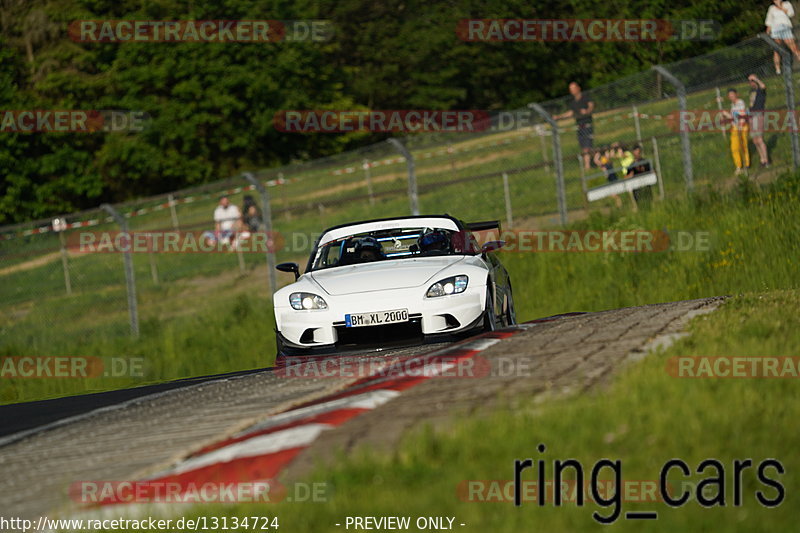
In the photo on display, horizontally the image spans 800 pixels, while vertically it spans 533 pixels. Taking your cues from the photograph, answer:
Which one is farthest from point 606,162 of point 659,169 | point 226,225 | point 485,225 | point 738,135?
point 226,225

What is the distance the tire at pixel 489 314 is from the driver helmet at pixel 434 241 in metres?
1.14

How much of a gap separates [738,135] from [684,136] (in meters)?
1.54

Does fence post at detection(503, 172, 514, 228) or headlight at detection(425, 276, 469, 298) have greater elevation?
fence post at detection(503, 172, 514, 228)

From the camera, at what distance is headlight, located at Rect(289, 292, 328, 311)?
36.2 feet

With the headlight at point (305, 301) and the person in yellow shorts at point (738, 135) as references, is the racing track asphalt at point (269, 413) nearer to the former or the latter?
the headlight at point (305, 301)

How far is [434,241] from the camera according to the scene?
12461 mm

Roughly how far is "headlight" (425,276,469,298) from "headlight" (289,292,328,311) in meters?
0.94

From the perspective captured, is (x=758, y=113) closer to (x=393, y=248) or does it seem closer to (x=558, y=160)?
(x=558, y=160)

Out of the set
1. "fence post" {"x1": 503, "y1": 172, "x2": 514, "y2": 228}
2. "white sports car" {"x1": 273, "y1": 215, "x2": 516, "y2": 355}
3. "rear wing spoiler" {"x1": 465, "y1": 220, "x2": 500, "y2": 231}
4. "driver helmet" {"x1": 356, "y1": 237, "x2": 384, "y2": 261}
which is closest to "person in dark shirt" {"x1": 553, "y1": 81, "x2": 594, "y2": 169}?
"fence post" {"x1": 503, "y1": 172, "x2": 514, "y2": 228}

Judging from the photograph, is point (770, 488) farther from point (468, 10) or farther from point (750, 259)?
point (468, 10)

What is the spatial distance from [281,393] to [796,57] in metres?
12.3

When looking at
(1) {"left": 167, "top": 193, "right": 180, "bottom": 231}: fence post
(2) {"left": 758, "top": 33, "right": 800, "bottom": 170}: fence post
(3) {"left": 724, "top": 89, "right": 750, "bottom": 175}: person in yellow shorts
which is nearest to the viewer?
(2) {"left": 758, "top": 33, "right": 800, "bottom": 170}: fence post

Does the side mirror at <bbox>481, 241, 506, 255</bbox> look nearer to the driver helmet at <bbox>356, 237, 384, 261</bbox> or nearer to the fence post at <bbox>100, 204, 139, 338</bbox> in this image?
the driver helmet at <bbox>356, 237, 384, 261</bbox>

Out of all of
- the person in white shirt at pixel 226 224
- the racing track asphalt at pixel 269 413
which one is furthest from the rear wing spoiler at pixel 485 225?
the person in white shirt at pixel 226 224
